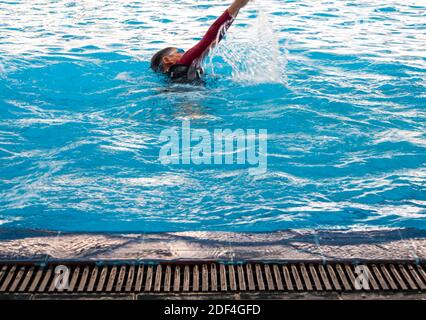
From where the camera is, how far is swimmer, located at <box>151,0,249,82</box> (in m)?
6.07

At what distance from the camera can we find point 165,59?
6965 millimetres

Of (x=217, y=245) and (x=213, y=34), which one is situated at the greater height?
(x=213, y=34)

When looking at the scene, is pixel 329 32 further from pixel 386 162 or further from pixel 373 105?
pixel 386 162

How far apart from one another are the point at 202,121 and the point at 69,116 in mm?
1409

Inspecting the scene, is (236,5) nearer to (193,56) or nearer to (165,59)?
(193,56)

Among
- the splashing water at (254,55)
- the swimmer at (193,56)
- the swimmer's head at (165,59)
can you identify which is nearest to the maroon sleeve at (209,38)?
the swimmer at (193,56)

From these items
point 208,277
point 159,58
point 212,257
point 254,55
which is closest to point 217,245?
point 212,257

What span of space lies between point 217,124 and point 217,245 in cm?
246

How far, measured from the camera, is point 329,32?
9.85 meters

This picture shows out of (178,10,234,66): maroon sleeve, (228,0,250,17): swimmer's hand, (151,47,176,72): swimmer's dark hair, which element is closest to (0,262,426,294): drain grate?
(228,0,250,17): swimmer's hand

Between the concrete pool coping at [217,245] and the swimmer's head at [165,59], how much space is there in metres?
3.23

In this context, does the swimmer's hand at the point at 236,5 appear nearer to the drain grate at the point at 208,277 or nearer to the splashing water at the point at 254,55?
the splashing water at the point at 254,55

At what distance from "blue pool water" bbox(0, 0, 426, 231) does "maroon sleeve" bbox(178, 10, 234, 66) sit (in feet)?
1.35
